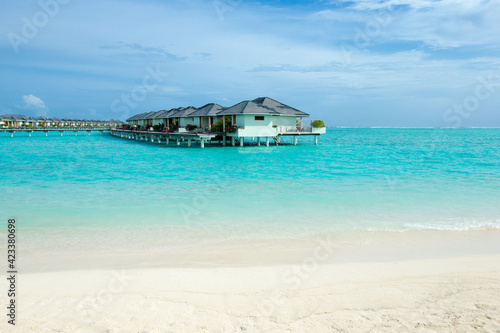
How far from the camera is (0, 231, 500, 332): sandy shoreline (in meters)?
3.79

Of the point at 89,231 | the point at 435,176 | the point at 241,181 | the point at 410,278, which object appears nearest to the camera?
the point at 410,278

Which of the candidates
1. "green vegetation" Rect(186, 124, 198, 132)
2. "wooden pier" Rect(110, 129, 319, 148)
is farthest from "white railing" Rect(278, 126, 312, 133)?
"green vegetation" Rect(186, 124, 198, 132)

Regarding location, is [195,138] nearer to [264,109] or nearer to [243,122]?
[243,122]

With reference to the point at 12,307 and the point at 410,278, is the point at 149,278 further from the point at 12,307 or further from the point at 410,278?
the point at 410,278

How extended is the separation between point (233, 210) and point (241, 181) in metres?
5.50

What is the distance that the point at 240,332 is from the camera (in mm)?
3643

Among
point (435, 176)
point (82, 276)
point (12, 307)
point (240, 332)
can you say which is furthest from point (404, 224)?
point (435, 176)

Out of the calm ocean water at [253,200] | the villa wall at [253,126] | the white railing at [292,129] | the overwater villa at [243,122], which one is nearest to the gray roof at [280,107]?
the overwater villa at [243,122]

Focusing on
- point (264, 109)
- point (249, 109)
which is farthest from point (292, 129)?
point (249, 109)

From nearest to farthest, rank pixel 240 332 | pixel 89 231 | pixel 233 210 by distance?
pixel 240 332 < pixel 89 231 < pixel 233 210

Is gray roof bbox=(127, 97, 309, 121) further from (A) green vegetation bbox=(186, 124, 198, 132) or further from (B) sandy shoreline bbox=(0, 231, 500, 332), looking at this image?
(B) sandy shoreline bbox=(0, 231, 500, 332)

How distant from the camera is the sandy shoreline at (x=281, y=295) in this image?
3785mm

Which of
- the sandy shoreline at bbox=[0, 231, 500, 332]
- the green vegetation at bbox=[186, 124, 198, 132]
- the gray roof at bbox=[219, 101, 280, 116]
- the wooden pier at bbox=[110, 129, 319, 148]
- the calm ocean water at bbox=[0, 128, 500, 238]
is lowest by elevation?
the sandy shoreline at bbox=[0, 231, 500, 332]

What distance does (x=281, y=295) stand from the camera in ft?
15.1
